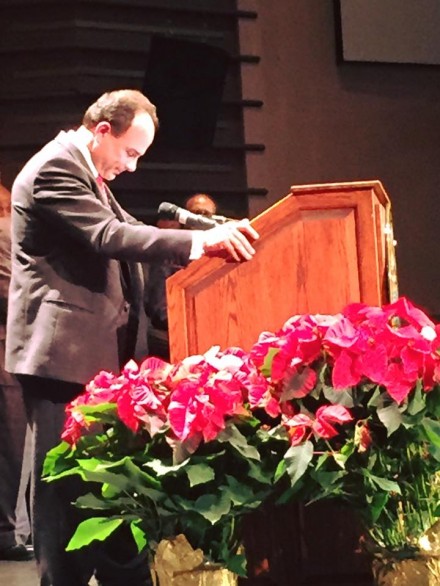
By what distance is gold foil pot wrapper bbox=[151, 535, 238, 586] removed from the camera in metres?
1.58

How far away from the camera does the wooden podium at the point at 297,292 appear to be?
6.33 feet

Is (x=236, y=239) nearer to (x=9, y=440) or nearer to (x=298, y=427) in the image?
(x=298, y=427)

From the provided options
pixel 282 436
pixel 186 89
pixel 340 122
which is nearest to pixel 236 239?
pixel 282 436

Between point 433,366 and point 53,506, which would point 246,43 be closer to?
point 53,506

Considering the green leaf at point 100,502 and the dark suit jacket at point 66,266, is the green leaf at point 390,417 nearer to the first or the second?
the green leaf at point 100,502

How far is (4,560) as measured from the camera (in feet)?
10.2

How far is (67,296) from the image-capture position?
2260 millimetres

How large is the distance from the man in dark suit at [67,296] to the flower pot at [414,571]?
2.66ft

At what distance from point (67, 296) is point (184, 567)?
0.83 metres

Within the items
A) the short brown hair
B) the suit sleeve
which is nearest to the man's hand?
the suit sleeve

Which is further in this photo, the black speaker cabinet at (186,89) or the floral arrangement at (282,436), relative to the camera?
the black speaker cabinet at (186,89)

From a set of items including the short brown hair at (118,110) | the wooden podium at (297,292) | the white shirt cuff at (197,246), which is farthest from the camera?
the short brown hair at (118,110)

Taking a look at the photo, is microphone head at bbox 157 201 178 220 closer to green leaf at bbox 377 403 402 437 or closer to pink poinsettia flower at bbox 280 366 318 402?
pink poinsettia flower at bbox 280 366 318 402

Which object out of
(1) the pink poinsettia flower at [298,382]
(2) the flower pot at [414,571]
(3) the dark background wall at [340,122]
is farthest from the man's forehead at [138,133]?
(3) the dark background wall at [340,122]
